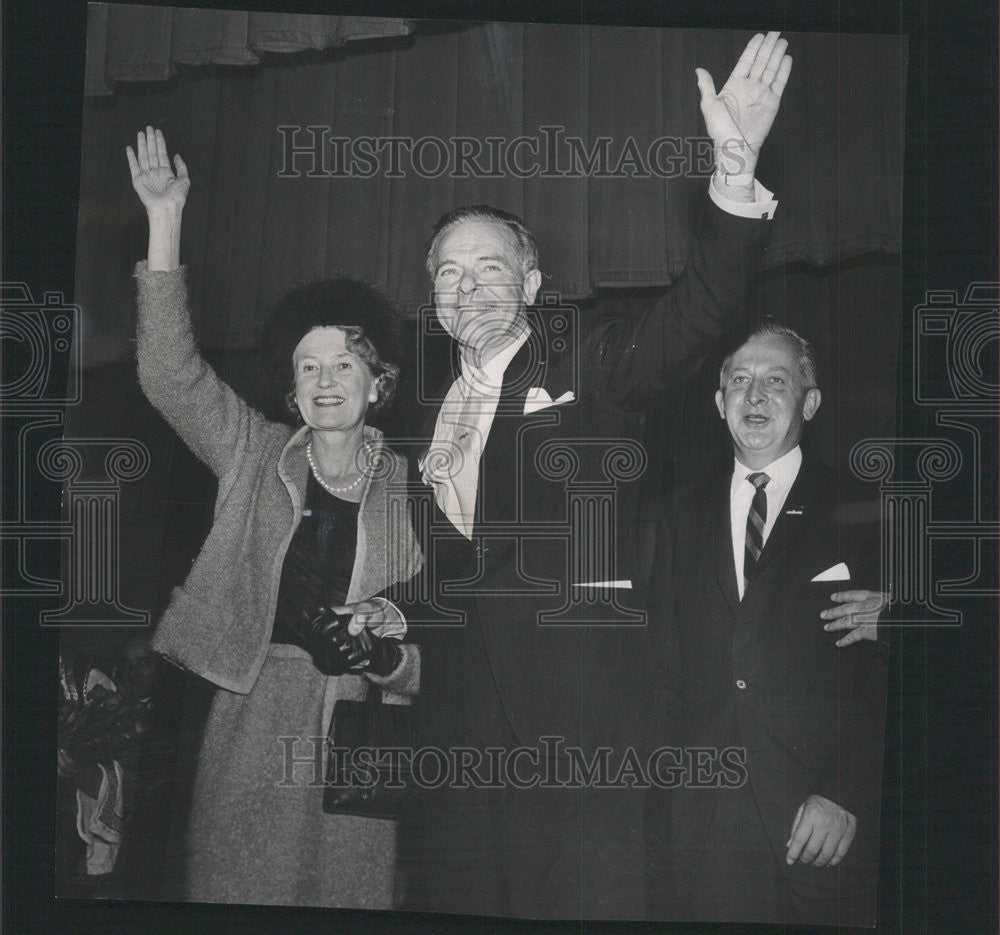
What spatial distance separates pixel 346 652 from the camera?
2930mm

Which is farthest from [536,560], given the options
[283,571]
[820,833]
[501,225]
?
[820,833]

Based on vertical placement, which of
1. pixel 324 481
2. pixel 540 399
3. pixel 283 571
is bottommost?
pixel 283 571

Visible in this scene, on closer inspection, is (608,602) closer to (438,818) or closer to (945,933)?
(438,818)

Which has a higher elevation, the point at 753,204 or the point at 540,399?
the point at 753,204

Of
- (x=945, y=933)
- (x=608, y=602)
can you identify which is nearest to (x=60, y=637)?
(x=608, y=602)

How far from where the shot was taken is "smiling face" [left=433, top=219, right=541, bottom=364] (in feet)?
9.73

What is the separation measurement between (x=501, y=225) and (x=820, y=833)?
6.05ft

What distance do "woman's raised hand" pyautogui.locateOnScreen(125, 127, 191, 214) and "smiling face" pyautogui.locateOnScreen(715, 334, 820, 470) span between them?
1560 mm

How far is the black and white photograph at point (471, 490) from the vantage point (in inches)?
116

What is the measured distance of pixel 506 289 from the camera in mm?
2975

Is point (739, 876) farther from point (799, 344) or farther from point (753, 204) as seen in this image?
point (753, 204)

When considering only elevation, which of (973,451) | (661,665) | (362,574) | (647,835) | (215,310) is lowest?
(647,835)

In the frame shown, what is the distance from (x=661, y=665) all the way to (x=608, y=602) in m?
0.22

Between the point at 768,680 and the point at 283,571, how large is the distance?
133 centimetres
